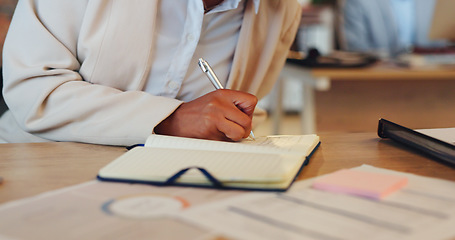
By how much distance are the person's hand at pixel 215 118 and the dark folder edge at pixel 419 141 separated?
0.24 m

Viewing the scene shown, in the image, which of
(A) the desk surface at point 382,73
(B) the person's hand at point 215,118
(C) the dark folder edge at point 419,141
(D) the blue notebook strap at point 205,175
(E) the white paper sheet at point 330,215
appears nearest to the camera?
(E) the white paper sheet at point 330,215

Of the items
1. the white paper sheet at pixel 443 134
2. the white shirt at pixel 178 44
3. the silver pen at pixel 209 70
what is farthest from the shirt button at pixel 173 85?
the white paper sheet at pixel 443 134

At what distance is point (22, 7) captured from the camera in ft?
3.32

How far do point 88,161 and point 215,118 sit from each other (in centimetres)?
23

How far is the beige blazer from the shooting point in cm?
87

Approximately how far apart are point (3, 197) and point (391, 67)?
2.18 meters

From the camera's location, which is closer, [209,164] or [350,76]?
[209,164]

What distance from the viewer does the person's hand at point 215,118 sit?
0.84 m

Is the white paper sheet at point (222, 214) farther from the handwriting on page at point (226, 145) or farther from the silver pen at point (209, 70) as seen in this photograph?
the silver pen at point (209, 70)

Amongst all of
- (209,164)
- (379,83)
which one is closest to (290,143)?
(209,164)

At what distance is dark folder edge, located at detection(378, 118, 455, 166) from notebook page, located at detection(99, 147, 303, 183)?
0.72 ft

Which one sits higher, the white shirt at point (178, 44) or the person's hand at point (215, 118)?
the white shirt at point (178, 44)

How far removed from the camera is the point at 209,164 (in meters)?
0.64

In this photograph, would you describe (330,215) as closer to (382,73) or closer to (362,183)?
(362,183)
